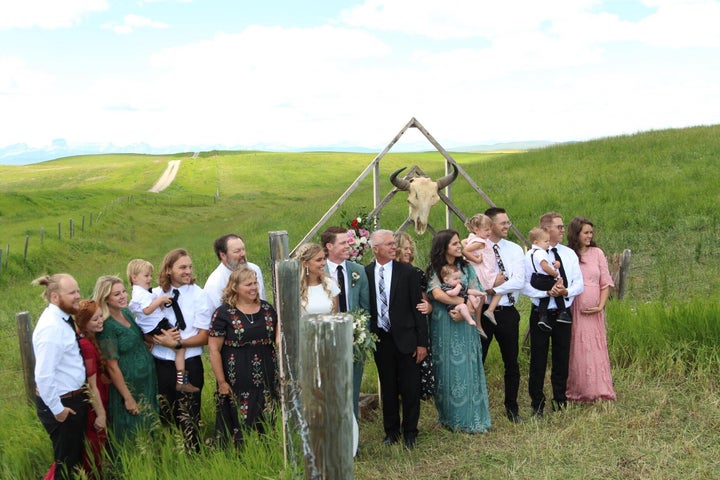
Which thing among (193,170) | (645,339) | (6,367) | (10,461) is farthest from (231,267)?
(193,170)

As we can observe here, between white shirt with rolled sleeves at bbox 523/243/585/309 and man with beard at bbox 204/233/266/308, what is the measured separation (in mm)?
2666

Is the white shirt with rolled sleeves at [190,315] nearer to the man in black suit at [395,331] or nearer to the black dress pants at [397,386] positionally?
the man in black suit at [395,331]

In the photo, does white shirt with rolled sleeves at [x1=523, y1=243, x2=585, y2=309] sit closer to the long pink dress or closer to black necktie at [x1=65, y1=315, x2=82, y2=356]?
the long pink dress

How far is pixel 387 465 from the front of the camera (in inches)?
217

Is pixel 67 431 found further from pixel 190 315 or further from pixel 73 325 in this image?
pixel 190 315

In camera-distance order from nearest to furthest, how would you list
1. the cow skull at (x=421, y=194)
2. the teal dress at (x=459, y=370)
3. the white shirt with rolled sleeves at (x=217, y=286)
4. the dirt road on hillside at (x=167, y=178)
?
the white shirt with rolled sleeves at (x=217, y=286)
the teal dress at (x=459, y=370)
the cow skull at (x=421, y=194)
the dirt road on hillside at (x=167, y=178)

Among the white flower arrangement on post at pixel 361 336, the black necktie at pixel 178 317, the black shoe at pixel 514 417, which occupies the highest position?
the black necktie at pixel 178 317

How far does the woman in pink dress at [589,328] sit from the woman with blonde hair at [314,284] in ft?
8.84

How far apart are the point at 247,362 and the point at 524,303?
22.9 ft

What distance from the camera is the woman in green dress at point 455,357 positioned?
20.4ft

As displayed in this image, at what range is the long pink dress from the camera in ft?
21.7

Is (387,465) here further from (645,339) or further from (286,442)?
(645,339)

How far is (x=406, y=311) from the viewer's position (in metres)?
6.05

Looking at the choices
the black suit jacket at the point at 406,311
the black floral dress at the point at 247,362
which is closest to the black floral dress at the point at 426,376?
the black suit jacket at the point at 406,311
